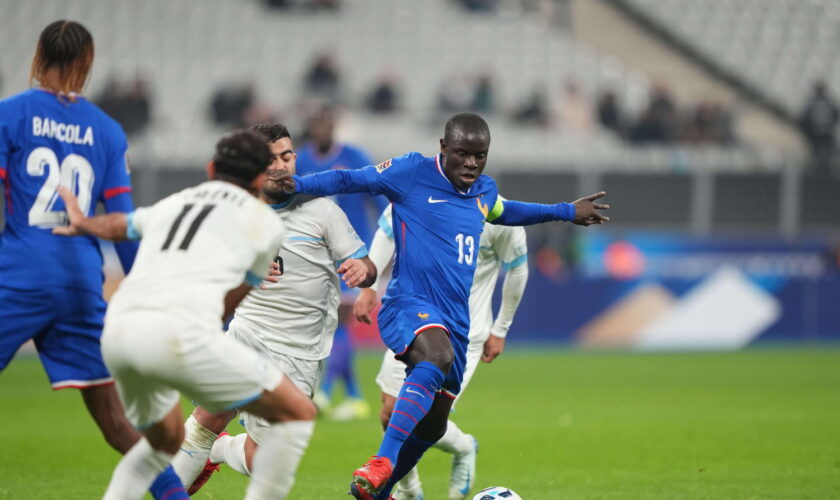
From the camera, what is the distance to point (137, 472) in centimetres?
464

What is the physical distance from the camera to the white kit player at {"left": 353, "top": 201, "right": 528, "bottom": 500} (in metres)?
6.73

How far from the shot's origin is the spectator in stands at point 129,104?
1997cm

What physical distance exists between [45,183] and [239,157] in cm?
101

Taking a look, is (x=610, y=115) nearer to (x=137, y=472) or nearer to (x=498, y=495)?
(x=498, y=495)

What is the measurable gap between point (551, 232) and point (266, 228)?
49.3ft

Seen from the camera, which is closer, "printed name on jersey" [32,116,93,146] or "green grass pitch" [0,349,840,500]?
"printed name on jersey" [32,116,93,146]

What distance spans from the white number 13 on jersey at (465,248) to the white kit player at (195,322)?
1675 mm

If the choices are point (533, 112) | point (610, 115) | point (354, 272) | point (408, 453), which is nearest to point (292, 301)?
point (354, 272)

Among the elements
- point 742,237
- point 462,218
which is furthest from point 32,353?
point 462,218

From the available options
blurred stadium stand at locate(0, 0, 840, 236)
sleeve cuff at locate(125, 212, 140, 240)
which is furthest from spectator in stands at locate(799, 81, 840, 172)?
sleeve cuff at locate(125, 212, 140, 240)

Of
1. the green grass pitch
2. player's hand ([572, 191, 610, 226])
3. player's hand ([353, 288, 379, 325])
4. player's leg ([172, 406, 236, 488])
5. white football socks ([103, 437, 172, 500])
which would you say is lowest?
the green grass pitch

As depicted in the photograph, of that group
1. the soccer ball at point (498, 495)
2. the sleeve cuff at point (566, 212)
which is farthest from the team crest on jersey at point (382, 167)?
the soccer ball at point (498, 495)

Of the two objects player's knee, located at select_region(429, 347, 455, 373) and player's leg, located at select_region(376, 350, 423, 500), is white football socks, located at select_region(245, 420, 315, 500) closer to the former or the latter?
player's knee, located at select_region(429, 347, 455, 373)

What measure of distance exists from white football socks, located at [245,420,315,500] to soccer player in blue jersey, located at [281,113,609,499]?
49.6 inches
